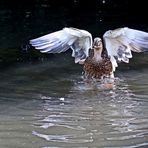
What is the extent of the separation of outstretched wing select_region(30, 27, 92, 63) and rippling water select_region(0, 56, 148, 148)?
1.33 ft

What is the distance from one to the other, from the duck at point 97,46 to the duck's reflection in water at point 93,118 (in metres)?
0.59

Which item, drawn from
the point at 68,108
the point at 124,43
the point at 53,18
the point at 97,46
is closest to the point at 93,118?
the point at 68,108

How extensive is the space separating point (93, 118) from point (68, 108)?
0.55 m

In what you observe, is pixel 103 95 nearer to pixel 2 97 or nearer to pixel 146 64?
pixel 2 97

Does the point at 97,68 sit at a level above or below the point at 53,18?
above

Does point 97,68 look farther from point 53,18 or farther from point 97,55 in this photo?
point 53,18

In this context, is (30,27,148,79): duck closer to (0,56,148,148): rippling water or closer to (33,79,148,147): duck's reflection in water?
(0,56,148,148): rippling water

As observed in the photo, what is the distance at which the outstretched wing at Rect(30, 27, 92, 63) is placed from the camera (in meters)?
8.34

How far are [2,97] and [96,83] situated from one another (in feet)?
5.80

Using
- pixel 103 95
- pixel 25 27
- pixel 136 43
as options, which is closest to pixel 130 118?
pixel 103 95

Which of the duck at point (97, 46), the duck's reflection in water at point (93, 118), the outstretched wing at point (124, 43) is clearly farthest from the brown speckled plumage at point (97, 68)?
the duck's reflection in water at point (93, 118)

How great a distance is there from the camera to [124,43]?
8.52 meters

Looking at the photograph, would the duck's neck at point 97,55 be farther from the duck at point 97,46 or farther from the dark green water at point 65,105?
the dark green water at point 65,105

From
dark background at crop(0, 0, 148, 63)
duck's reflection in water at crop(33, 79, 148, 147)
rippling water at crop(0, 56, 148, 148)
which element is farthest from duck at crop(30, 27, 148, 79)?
dark background at crop(0, 0, 148, 63)
